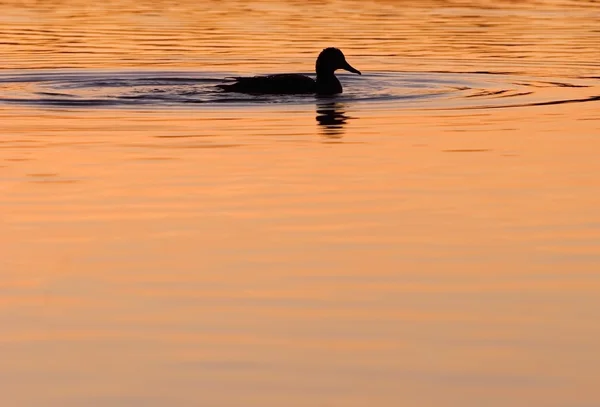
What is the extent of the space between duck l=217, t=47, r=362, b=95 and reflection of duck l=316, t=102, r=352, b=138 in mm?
840

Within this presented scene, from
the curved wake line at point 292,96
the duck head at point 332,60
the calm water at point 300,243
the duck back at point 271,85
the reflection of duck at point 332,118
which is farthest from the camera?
the duck head at point 332,60

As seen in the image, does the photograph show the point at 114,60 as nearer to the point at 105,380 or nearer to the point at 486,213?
the point at 486,213

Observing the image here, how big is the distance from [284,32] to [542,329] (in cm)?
2438

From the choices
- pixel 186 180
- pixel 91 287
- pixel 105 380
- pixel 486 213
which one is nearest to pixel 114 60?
pixel 186 180

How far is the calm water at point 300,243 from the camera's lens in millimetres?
7344

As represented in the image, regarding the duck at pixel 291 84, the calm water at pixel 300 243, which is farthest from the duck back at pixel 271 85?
the calm water at pixel 300 243

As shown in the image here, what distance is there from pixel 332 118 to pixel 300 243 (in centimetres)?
712

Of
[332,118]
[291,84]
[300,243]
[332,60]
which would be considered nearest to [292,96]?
[291,84]

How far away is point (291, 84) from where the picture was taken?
19953 millimetres

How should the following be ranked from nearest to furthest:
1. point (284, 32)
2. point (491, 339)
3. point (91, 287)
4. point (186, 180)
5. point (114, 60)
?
point (491, 339) → point (91, 287) → point (186, 180) → point (114, 60) → point (284, 32)

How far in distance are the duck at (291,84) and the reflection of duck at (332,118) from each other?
840 mm

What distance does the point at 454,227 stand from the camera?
1070 centimetres

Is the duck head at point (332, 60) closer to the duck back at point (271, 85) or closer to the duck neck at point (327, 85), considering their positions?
the duck neck at point (327, 85)

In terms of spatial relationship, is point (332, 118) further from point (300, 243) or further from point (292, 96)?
point (300, 243)
